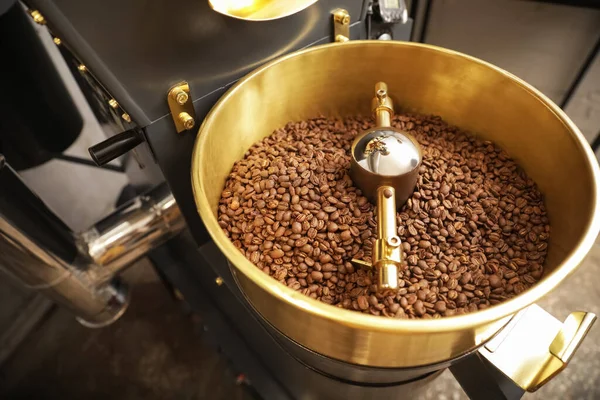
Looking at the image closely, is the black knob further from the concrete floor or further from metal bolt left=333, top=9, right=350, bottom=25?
the concrete floor

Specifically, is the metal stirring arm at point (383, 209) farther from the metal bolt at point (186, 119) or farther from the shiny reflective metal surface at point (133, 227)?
the shiny reflective metal surface at point (133, 227)

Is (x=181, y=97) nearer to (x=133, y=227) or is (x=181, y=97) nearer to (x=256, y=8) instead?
(x=256, y=8)

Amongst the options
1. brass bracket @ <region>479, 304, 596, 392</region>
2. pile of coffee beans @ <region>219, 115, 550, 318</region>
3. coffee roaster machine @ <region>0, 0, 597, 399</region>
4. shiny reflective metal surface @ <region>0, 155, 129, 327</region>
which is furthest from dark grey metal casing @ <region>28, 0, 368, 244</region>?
brass bracket @ <region>479, 304, 596, 392</region>

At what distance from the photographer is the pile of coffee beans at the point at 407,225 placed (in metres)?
0.64

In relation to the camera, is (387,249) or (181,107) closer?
(387,249)

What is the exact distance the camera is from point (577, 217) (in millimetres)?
616

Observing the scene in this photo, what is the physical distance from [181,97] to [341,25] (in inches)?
14.7

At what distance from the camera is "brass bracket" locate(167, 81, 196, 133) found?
2.15 ft

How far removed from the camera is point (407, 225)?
0.71m

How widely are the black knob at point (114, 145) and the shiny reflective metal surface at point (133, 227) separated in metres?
0.33

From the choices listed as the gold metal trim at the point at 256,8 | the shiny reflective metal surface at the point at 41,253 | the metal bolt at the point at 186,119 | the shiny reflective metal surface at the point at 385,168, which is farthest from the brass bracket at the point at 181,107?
the shiny reflective metal surface at the point at 41,253

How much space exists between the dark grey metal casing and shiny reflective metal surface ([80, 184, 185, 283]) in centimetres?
20

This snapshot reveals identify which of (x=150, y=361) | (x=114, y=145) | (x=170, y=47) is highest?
(x=170, y=47)

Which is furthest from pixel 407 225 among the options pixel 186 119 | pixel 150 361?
pixel 150 361
